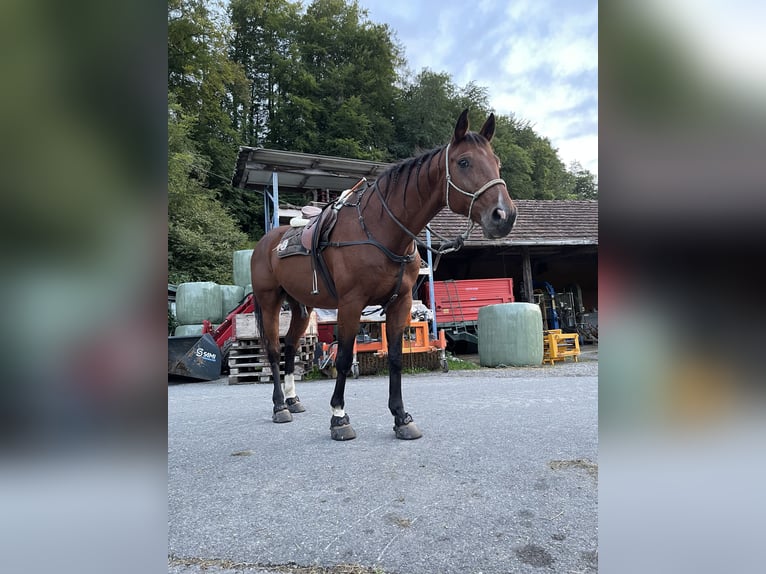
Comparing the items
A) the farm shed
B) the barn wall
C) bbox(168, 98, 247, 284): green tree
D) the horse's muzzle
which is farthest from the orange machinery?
bbox(168, 98, 247, 284): green tree

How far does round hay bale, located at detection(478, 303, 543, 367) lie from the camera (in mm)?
7184

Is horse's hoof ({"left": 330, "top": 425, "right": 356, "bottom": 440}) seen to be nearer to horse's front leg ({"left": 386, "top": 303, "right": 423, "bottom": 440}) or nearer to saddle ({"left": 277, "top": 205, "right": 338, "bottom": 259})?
horse's front leg ({"left": 386, "top": 303, "right": 423, "bottom": 440})

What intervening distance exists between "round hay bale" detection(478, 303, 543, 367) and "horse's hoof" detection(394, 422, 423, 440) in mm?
5041

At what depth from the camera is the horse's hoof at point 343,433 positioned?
2600 mm

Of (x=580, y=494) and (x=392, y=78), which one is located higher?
(x=392, y=78)

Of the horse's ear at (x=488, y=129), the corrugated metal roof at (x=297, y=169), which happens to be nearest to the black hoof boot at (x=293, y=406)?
the horse's ear at (x=488, y=129)

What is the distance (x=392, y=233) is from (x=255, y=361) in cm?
472

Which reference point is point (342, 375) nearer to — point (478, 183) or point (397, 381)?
point (397, 381)

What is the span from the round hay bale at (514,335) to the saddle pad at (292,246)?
16.0 feet
